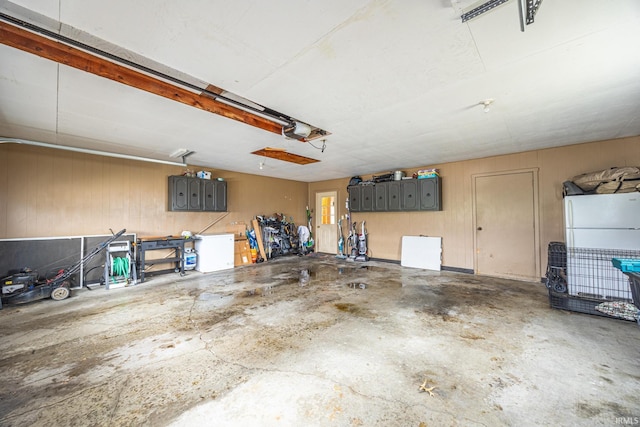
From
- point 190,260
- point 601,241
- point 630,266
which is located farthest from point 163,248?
point 601,241

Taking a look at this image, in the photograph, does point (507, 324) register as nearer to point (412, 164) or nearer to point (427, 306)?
point (427, 306)

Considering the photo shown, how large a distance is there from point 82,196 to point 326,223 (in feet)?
20.4

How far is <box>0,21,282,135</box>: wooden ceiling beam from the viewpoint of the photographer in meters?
1.82

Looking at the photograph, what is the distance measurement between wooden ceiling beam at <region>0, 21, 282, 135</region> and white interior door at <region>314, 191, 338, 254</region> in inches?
223

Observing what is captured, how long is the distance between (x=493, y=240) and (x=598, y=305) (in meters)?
2.23

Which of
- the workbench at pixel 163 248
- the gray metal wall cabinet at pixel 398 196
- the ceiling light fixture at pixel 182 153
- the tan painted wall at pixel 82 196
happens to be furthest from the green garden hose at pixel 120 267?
the gray metal wall cabinet at pixel 398 196

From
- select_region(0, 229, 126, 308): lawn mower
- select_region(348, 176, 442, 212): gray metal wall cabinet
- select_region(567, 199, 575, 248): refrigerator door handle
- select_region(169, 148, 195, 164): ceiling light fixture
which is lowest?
select_region(0, 229, 126, 308): lawn mower

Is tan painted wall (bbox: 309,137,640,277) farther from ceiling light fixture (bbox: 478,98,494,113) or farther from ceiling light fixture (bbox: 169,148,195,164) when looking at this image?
ceiling light fixture (bbox: 169,148,195,164)

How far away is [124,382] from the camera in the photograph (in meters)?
1.98

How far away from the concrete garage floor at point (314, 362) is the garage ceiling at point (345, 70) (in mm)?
2586

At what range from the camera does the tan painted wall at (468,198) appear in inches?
172

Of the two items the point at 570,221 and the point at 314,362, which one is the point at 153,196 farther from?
the point at 570,221


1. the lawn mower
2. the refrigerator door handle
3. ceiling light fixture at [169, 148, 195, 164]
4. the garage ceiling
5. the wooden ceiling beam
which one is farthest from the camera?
ceiling light fixture at [169, 148, 195, 164]

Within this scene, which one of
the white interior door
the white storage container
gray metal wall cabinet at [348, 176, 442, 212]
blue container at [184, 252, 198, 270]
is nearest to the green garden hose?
blue container at [184, 252, 198, 270]
